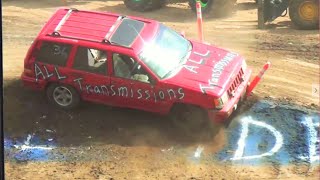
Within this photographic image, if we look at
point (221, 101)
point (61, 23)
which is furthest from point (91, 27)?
point (221, 101)

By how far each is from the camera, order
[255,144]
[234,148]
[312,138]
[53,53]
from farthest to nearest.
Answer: [53,53], [312,138], [255,144], [234,148]

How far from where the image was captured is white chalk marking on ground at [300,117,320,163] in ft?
27.9

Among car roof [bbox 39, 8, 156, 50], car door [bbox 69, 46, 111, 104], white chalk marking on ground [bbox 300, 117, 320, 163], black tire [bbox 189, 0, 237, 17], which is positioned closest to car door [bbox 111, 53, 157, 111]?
car door [bbox 69, 46, 111, 104]

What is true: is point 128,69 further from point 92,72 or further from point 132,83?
point 92,72

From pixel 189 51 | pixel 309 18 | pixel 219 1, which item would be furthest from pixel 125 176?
pixel 219 1

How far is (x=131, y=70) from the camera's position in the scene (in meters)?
8.97

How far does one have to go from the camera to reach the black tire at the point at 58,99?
9.46 m

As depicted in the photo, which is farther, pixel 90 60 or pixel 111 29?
pixel 111 29

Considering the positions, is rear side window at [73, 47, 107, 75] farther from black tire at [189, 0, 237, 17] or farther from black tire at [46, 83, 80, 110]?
black tire at [189, 0, 237, 17]

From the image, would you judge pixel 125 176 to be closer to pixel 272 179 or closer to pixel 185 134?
pixel 185 134

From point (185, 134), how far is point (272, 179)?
183 cm

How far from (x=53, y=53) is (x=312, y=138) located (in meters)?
4.90

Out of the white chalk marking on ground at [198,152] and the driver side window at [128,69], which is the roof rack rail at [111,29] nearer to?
the driver side window at [128,69]

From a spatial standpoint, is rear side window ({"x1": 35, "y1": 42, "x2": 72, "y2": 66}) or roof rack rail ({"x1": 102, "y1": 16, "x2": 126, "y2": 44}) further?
rear side window ({"x1": 35, "y1": 42, "x2": 72, "y2": 66})
